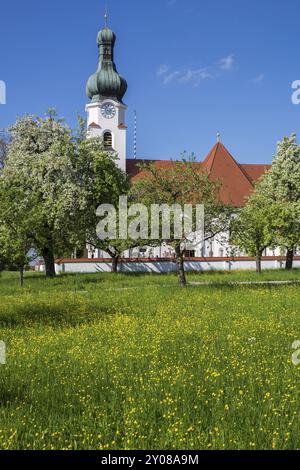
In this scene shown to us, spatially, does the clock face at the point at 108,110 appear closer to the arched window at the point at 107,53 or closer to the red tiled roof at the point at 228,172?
the arched window at the point at 107,53

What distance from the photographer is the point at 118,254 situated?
136ft

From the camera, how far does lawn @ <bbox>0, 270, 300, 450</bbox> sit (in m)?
6.14

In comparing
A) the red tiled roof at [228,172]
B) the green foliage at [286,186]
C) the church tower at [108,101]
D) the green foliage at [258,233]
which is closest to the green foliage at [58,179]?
the green foliage at [258,233]

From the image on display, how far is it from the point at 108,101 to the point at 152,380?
66571 millimetres

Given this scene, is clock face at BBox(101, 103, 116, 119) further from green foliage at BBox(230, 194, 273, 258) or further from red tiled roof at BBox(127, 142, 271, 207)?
green foliage at BBox(230, 194, 273, 258)

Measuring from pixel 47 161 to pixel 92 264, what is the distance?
10810 mm

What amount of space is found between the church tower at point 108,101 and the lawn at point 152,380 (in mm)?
57513

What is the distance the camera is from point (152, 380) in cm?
833

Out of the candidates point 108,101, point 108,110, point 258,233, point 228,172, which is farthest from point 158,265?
point 108,101

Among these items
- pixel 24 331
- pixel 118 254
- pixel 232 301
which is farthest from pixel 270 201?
pixel 24 331

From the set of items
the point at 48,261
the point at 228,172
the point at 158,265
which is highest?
the point at 228,172

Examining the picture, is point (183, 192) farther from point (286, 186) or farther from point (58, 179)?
point (286, 186)
